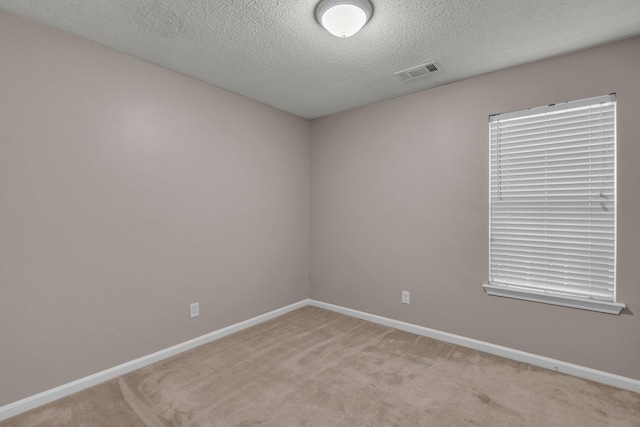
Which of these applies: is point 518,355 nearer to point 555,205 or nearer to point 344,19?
point 555,205

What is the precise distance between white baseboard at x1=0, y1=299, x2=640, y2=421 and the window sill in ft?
1.48

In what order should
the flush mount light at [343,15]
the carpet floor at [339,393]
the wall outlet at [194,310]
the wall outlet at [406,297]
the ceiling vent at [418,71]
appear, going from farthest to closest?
1. the wall outlet at [406,297]
2. the wall outlet at [194,310]
3. the ceiling vent at [418,71]
4. the carpet floor at [339,393]
5. the flush mount light at [343,15]

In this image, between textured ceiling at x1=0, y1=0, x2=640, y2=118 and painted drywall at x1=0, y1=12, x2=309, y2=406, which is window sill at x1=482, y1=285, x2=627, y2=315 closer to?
textured ceiling at x1=0, y1=0, x2=640, y2=118

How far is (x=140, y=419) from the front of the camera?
1878 millimetres

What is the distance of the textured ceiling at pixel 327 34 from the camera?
1.84 m

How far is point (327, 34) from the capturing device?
6.95 ft

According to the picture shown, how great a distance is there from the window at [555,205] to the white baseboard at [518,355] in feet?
1.53

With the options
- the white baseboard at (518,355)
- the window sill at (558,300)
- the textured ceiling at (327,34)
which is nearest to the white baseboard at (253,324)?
the white baseboard at (518,355)

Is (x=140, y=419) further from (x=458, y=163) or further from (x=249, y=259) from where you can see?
(x=458, y=163)

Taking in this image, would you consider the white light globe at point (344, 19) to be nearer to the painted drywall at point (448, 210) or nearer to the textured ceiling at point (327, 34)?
the textured ceiling at point (327, 34)

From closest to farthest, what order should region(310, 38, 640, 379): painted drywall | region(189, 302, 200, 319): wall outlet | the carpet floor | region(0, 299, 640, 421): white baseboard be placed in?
the carpet floor, region(0, 299, 640, 421): white baseboard, region(310, 38, 640, 379): painted drywall, region(189, 302, 200, 319): wall outlet

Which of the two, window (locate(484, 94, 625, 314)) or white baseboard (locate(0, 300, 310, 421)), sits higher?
window (locate(484, 94, 625, 314))

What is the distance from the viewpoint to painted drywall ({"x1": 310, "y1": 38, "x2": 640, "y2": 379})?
2.20 m

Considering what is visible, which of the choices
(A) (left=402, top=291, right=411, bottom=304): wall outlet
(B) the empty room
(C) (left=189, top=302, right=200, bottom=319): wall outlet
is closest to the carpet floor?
(B) the empty room
